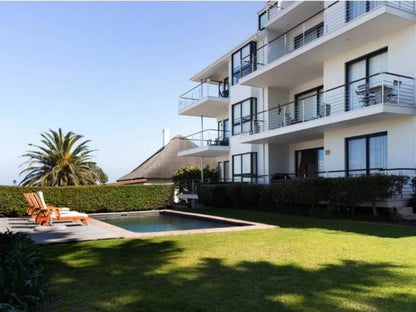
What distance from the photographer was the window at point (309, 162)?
20.8 m

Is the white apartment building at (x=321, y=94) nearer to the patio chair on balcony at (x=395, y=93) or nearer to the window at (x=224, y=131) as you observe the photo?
the patio chair on balcony at (x=395, y=93)

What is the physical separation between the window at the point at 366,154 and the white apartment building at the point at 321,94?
0.14 feet

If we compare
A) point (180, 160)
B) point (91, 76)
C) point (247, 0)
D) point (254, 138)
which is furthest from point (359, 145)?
point (180, 160)

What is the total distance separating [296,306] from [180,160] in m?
36.9

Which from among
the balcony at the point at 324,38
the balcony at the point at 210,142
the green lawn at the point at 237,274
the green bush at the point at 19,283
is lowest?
the green lawn at the point at 237,274

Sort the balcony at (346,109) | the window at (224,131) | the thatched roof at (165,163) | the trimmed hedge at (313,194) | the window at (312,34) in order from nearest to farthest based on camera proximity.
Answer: the trimmed hedge at (313,194) < the balcony at (346,109) < the window at (312,34) < the window at (224,131) < the thatched roof at (165,163)

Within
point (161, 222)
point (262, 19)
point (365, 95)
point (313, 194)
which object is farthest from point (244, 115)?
point (313, 194)

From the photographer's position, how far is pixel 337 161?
57.9ft

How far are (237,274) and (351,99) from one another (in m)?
13.0

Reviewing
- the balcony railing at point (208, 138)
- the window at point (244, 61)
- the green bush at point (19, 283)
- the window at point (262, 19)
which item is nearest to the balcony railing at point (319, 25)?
the window at point (244, 61)

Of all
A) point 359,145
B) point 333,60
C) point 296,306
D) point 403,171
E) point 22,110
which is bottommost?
point 296,306

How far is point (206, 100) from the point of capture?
27453mm

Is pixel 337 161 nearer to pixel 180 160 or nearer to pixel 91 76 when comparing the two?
pixel 91 76

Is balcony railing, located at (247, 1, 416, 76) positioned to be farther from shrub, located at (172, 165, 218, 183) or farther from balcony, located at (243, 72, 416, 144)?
shrub, located at (172, 165, 218, 183)
